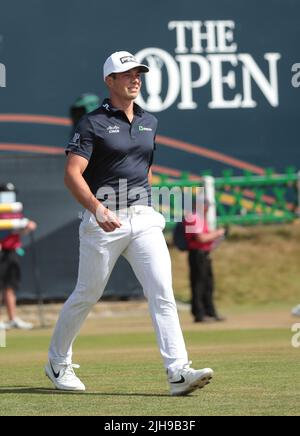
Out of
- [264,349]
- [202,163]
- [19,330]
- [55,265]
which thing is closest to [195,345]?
[264,349]

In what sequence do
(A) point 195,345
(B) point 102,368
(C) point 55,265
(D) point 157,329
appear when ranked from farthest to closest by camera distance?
(C) point 55,265 < (A) point 195,345 < (B) point 102,368 < (D) point 157,329

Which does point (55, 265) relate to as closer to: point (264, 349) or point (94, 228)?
point (264, 349)

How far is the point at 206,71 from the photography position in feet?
79.1

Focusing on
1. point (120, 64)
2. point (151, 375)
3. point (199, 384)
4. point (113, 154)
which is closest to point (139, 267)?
point (113, 154)

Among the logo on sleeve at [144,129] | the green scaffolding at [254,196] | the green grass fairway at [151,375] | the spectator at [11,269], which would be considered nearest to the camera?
the green grass fairway at [151,375]

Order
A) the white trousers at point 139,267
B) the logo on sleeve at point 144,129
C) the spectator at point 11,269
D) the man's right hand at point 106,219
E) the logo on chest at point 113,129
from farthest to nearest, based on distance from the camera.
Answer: the spectator at point 11,269 → the logo on sleeve at point 144,129 → the logo on chest at point 113,129 → the white trousers at point 139,267 → the man's right hand at point 106,219

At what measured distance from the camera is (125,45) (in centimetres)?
2408

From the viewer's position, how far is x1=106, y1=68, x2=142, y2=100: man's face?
9.59m

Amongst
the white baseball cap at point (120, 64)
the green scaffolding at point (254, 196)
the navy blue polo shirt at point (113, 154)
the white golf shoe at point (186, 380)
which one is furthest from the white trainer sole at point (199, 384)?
the green scaffolding at point (254, 196)

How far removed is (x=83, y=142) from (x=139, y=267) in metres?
0.96

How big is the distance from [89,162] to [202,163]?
1415 centimetres

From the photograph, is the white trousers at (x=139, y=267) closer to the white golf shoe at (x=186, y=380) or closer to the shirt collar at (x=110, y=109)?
the white golf shoe at (x=186, y=380)

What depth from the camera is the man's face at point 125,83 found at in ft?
31.5

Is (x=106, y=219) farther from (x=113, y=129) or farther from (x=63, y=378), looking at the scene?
(x=63, y=378)
